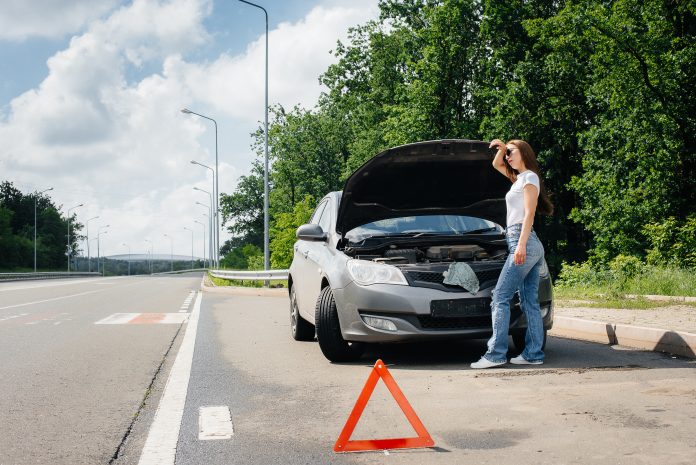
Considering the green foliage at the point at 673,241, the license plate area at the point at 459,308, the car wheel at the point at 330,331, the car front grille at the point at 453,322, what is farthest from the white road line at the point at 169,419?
the green foliage at the point at 673,241

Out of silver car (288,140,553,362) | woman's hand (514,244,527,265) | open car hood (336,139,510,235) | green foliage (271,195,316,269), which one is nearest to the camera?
woman's hand (514,244,527,265)

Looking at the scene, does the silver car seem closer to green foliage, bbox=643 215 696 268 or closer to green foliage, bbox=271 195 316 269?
green foliage, bbox=643 215 696 268

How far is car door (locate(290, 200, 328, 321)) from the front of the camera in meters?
8.25

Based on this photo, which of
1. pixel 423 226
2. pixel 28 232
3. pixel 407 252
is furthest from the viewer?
pixel 28 232

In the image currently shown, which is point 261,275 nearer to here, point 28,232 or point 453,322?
point 453,322

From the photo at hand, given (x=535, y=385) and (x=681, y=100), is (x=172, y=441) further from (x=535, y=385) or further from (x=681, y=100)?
(x=681, y=100)

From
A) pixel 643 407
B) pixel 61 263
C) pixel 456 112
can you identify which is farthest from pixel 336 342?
pixel 61 263

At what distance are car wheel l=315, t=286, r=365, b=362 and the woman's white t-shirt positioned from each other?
1840mm

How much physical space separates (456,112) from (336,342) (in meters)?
29.9

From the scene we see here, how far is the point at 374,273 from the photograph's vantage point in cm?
702

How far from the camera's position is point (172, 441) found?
14.2 feet

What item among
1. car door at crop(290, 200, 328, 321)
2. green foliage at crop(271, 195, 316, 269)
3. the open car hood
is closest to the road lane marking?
car door at crop(290, 200, 328, 321)

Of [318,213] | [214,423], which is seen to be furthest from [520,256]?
[318,213]

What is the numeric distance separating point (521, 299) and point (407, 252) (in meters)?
1.18
